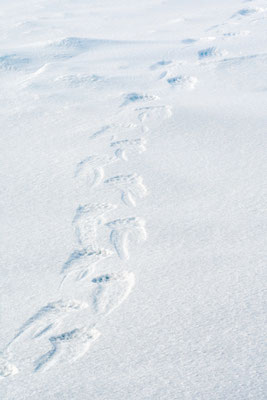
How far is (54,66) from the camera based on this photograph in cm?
349

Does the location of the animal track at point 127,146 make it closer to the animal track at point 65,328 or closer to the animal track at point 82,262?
the animal track at point 82,262

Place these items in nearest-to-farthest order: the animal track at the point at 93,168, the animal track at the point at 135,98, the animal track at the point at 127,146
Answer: the animal track at the point at 93,168, the animal track at the point at 127,146, the animal track at the point at 135,98

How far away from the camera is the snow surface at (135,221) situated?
1.17 meters

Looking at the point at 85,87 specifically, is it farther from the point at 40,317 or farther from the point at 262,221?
the point at 40,317

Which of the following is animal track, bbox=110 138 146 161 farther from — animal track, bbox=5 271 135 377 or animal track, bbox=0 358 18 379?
animal track, bbox=0 358 18 379

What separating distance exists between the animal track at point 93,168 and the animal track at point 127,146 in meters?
0.04

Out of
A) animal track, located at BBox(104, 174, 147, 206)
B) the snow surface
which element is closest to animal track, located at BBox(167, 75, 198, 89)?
the snow surface

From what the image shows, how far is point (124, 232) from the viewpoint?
1711mm

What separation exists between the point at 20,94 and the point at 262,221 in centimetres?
176

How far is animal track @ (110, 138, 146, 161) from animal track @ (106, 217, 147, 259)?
510 mm

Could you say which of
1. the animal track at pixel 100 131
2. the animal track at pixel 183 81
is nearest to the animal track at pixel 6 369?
the animal track at pixel 100 131

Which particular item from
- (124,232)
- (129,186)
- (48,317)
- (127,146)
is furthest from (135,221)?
(127,146)

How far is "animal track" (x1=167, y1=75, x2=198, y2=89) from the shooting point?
115 inches

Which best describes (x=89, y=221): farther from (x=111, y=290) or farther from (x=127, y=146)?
(x=127, y=146)
